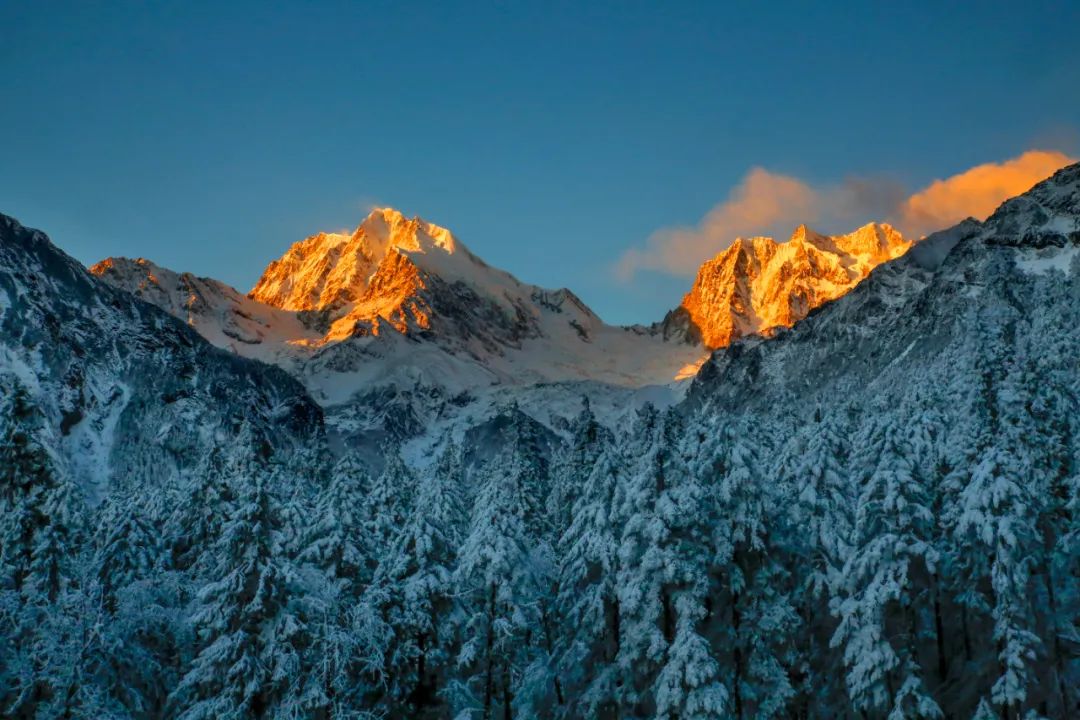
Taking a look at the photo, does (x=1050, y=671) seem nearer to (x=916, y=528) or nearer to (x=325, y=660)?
(x=916, y=528)

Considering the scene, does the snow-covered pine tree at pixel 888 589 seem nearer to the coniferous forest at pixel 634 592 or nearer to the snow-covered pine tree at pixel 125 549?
the coniferous forest at pixel 634 592

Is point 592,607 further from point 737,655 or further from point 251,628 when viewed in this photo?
point 251,628

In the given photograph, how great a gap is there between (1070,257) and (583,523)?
14990 cm

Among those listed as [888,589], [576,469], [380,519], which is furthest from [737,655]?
[576,469]

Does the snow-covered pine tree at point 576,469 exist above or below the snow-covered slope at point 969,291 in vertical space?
below

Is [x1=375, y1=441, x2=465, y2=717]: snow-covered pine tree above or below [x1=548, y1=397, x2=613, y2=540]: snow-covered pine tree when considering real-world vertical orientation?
below

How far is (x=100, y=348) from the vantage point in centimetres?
16612

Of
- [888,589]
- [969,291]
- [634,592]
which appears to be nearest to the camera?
[634,592]

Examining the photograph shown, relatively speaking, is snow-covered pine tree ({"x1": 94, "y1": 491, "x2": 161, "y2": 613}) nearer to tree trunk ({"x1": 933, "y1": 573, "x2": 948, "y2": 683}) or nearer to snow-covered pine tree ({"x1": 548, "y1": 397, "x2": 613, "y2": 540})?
snow-covered pine tree ({"x1": 548, "y1": 397, "x2": 613, "y2": 540})

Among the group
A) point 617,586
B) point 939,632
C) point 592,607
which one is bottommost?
point 939,632

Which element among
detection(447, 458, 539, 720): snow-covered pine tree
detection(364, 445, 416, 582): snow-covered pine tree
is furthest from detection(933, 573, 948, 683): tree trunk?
detection(364, 445, 416, 582): snow-covered pine tree

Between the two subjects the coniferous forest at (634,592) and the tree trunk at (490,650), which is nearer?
the coniferous forest at (634,592)

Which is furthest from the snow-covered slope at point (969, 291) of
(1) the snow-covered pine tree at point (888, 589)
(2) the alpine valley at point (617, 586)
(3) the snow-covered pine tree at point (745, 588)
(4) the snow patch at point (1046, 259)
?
(3) the snow-covered pine tree at point (745, 588)

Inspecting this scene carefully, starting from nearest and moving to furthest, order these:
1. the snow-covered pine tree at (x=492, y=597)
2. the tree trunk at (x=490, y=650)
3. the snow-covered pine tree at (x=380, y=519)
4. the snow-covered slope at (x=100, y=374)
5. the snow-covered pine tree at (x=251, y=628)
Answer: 1. the snow-covered pine tree at (x=251, y=628)
2. the snow-covered pine tree at (x=492, y=597)
3. the tree trunk at (x=490, y=650)
4. the snow-covered pine tree at (x=380, y=519)
5. the snow-covered slope at (x=100, y=374)
